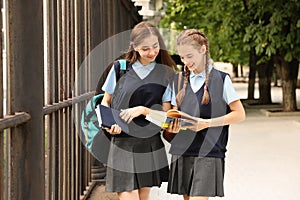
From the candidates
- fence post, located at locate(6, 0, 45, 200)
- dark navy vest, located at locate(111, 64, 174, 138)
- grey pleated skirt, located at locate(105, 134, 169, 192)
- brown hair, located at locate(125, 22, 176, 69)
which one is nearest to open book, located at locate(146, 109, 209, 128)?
dark navy vest, located at locate(111, 64, 174, 138)

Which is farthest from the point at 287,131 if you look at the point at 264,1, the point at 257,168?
the point at 257,168

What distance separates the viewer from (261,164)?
31.1 feet

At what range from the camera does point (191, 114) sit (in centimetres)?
398

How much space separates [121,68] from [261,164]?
18.7ft

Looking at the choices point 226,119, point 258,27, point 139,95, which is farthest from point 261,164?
point 258,27

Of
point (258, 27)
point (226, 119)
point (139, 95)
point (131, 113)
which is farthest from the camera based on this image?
point (258, 27)

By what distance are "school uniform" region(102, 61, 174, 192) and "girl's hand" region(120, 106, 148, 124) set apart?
0.32 ft

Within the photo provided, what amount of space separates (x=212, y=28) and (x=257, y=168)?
37.6 feet

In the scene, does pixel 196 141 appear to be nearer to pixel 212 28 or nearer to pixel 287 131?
pixel 287 131

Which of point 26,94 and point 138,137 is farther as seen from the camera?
point 138,137

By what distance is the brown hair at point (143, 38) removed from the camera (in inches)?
163

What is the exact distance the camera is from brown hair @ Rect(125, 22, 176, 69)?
4145 millimetres

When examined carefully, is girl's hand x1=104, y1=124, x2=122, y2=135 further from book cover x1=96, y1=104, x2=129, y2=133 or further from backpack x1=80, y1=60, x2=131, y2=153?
backpack x1=80, y1=60, x2=131, y2=153

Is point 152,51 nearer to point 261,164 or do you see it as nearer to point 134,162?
point 134,162
